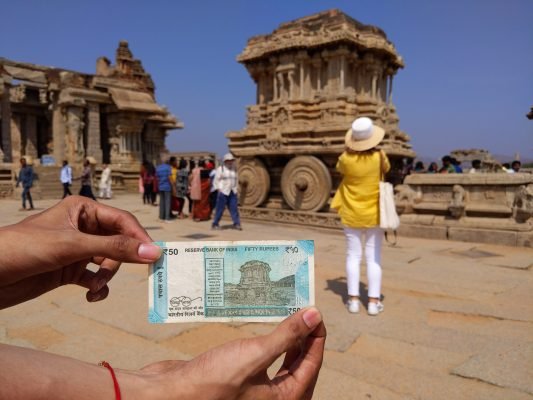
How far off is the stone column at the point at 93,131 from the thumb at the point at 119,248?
70.6 ft

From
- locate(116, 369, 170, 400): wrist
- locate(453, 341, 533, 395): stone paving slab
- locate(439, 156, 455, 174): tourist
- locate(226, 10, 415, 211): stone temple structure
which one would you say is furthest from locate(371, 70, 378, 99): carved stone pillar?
locate(116, 369, 170, 400): wrist

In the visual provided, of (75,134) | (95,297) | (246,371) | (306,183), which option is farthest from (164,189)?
(75,134)

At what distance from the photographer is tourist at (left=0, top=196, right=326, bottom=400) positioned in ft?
3.13

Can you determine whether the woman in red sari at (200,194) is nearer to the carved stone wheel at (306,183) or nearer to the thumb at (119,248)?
the carved stone wheel at (306,183)

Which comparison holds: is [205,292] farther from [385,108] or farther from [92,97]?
[92,97]

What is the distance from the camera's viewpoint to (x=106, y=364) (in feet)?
3.74

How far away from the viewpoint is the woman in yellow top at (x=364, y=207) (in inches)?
155

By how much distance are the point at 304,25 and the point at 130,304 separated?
9.95m

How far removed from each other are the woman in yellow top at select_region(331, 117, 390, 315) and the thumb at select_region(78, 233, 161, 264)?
279cm

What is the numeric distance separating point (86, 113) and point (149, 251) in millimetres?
22640

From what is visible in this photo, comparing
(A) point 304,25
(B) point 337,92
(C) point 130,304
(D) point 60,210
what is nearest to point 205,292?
(D) point 60,210

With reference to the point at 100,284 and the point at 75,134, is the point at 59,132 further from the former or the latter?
the point at 100,284

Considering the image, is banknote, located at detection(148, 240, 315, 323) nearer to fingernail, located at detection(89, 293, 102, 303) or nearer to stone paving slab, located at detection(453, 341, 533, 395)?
fingernail, located at detection(89, 293, 102, 303)

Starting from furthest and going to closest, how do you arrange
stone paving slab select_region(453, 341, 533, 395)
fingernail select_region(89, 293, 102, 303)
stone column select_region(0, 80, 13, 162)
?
1. stone column select_region(0, 80, 13, 162)
2. stone paving slab select_region(453, 341, 533, 395)
3. fingernail select_region(89, 293, 102, 303)
